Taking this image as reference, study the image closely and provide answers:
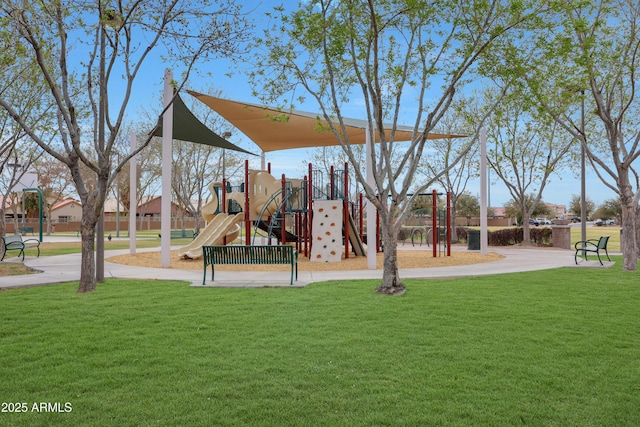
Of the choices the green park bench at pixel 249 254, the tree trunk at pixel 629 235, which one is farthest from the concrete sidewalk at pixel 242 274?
the tree trunk at pixel 629 235

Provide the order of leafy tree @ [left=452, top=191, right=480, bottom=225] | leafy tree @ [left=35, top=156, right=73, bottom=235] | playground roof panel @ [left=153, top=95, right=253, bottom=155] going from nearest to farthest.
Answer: playground roof panel @ [left=153, top=95, right=253, bottom=155]
leafy tree @ [left=35, top=156, right=73, bottom=235]
leafy tree @ [left=452, top=191, right=480, bottom=225]

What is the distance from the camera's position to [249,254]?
368 inches

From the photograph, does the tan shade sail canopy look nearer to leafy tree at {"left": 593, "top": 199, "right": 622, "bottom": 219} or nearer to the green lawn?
the green lawn

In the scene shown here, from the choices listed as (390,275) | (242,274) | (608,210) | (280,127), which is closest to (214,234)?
(280,127)

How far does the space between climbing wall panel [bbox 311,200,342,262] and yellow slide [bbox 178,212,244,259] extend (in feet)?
9.09

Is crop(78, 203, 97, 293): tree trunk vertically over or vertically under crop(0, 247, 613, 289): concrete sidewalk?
over

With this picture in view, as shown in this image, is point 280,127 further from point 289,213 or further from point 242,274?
point 242,274

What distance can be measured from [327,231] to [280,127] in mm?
3541

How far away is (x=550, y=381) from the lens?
3850mm

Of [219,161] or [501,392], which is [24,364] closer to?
[501,392]

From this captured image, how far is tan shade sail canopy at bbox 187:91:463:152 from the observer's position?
41.2ft

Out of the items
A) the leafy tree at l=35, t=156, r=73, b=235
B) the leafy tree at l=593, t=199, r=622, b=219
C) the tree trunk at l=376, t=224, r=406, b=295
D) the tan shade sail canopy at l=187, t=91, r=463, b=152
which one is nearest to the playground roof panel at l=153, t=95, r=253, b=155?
the tan shade sail canopy at l=187, t=91, r=463, b=152

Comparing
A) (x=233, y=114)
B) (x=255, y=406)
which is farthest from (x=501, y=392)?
(x=233, y=114)

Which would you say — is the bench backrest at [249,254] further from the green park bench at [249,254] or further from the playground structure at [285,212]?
the playground structure at [285,212]
